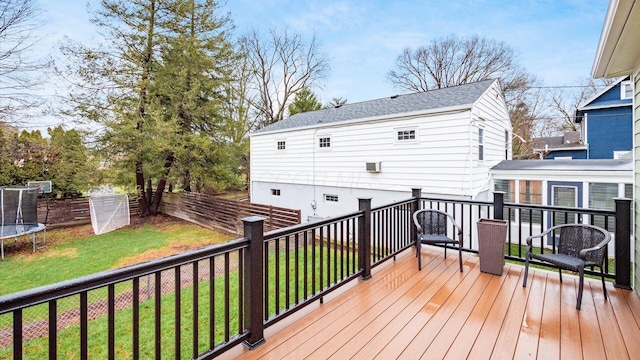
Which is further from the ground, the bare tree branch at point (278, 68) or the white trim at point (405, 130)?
the bare tree branch at point (278, 68)

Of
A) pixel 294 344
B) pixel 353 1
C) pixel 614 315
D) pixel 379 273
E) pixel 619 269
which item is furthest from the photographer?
pixel 353 1

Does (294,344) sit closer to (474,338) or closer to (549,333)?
(474,338)

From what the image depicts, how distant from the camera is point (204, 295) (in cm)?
457

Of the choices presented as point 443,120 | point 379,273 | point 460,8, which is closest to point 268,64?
point 460,8

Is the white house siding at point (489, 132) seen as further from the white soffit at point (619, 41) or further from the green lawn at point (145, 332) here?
the green lawn at point (145, 332)

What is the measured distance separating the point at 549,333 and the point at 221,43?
1205cm

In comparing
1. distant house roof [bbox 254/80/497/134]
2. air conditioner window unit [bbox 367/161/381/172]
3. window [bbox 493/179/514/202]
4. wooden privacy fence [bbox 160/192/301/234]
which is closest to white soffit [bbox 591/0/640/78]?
distant house roof [bbox 254/80/497/134]

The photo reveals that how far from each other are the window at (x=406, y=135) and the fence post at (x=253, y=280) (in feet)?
20.7

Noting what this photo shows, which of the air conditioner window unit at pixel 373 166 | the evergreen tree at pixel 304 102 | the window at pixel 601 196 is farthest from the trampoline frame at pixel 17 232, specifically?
the window at pixel 601 196

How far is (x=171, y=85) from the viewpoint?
394 inches

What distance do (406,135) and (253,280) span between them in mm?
6544

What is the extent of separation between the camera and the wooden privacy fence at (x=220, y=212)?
315 inches

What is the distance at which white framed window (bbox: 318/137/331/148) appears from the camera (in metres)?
9.35

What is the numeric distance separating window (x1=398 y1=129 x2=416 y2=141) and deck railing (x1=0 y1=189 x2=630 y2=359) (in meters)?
3.43
